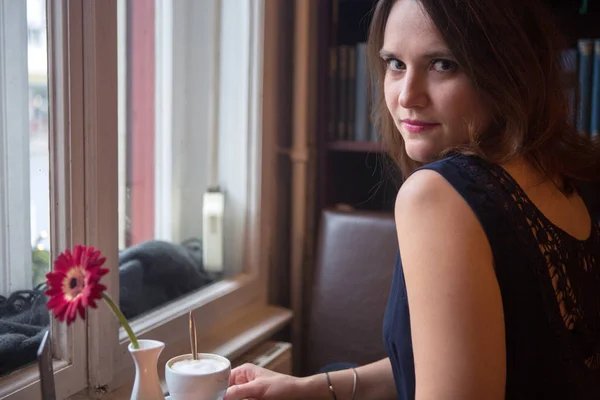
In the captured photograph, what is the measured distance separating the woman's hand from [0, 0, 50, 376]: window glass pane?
35 cm

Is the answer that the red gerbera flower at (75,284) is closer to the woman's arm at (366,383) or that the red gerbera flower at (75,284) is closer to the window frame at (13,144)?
the window frame at (13,144)

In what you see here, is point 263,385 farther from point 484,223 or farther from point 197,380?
point 484,223

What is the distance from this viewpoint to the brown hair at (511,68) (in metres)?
0.98

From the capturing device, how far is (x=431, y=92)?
1.04 m

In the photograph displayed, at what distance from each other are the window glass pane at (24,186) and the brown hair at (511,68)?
62 centimetres

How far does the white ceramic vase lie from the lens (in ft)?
2.88

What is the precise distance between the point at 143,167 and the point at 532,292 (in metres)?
1.22

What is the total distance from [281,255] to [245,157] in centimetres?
36

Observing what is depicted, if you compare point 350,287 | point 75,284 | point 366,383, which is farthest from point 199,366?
point 350,287

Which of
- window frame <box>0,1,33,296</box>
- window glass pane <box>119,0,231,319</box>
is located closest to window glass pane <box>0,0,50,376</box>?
window frame <box>0,1,33,296</box>

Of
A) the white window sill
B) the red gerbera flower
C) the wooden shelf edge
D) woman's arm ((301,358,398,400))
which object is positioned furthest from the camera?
the wooden shelf edge

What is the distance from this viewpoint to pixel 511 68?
3.29 ft

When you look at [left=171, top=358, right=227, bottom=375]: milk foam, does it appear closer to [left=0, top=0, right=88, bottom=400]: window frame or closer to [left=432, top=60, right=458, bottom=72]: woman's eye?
[left=0, top=0, right=88, bottom=400]: window frame

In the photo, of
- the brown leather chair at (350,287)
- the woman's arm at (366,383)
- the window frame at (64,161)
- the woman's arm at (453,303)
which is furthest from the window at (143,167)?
the woman's arm at (453,303)
